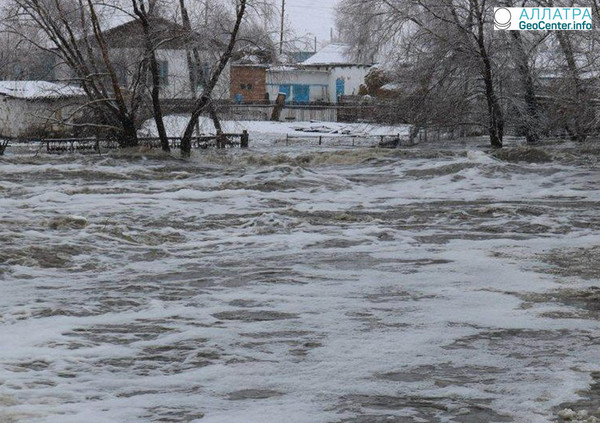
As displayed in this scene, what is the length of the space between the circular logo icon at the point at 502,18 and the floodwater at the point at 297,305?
37.7 feet

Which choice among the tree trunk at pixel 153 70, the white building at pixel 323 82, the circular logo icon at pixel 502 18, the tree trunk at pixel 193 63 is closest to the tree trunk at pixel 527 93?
the circular logo icon at pixel 502 18

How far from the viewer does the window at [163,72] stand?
2566 cm

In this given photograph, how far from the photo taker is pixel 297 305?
30.0 feet

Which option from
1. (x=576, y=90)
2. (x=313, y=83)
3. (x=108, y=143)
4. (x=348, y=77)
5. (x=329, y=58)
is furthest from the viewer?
(x=329, y=58)

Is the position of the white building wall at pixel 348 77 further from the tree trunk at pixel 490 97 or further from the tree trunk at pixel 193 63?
the tree trunk at pixel 193 63

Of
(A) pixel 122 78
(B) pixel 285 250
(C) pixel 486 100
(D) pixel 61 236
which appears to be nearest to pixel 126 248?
(D) pixel 61 236

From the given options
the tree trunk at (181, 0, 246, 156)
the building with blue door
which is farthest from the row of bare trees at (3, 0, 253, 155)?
the building with blue door

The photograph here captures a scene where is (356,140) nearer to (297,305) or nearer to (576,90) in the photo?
(576,90)

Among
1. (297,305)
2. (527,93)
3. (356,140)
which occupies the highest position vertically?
(527,93)

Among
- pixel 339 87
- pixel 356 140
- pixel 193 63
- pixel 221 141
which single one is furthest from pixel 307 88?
pixel 193 63

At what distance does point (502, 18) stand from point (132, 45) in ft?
35.9

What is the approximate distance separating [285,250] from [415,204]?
5.28 m

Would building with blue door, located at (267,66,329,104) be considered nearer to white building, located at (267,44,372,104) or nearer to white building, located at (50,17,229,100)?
white building, located at (267,44,372,104)

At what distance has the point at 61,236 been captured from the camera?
41.9 feet
